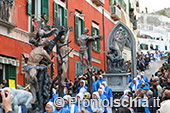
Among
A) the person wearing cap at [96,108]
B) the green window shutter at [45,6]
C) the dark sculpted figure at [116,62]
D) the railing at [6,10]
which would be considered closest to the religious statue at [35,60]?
the person wearing cap at [96,108]

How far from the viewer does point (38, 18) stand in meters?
18.4

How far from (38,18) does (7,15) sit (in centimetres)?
324

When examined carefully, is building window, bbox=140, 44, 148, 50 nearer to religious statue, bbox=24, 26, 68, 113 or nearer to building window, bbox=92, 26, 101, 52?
building window, bbox=92, 26, 101, 52

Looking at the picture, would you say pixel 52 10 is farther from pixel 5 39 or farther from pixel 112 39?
pixel 5 39

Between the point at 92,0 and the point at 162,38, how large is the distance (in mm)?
48535

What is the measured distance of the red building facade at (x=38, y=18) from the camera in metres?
15.6

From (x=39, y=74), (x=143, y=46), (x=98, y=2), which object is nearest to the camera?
(x=39, y=74)

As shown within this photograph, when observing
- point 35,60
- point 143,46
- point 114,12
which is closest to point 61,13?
point 35,60

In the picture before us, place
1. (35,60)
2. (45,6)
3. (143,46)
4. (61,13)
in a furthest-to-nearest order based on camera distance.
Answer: (143,46), (61,13), (45,6), (35,60)

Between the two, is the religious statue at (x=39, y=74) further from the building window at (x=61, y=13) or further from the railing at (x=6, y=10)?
the building window at (x=61, y=13)

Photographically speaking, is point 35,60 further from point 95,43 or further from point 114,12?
point 114,12

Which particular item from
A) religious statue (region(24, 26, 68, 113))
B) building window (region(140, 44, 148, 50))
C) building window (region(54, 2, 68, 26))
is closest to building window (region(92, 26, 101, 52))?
building window (region(54, 2, 68, 26))

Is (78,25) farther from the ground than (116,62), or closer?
farther from the ground

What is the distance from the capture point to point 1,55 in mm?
15211
